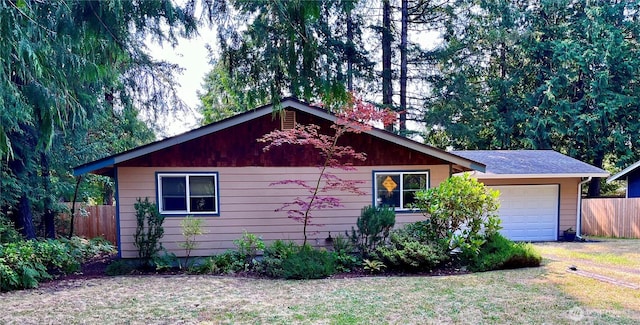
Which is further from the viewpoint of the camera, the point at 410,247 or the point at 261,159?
the point at 261,159

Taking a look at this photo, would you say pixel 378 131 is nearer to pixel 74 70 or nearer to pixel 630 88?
pixel 74 70

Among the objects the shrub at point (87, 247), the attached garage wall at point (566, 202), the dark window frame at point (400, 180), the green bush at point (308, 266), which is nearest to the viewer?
the green bush at point (308, 266)

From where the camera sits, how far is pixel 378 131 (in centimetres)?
828

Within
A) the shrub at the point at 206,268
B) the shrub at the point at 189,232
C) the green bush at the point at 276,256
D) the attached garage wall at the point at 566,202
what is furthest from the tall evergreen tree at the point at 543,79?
the shrub at the point at 206,268

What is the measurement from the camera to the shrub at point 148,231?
753 cm

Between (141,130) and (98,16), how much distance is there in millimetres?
10340

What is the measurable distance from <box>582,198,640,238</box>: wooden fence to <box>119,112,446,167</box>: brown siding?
8.62 meters

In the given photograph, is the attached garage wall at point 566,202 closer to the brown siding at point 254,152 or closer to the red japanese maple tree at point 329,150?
the brown siding at point 254,152

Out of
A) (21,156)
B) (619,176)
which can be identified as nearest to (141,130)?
(21,156)

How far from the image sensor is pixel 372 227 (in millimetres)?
7707

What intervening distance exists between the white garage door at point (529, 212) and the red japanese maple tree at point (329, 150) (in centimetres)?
599

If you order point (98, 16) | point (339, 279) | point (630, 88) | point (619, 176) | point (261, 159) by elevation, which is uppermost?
point (630, 88)

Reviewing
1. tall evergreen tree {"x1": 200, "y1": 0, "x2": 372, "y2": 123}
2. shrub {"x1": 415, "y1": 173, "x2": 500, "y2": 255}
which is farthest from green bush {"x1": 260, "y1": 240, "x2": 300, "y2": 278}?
tall evergreen tree {"x1": 200, "y1": 0, "x2": 372, "y2": 123}

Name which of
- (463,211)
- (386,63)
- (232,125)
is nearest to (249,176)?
(232,125)
